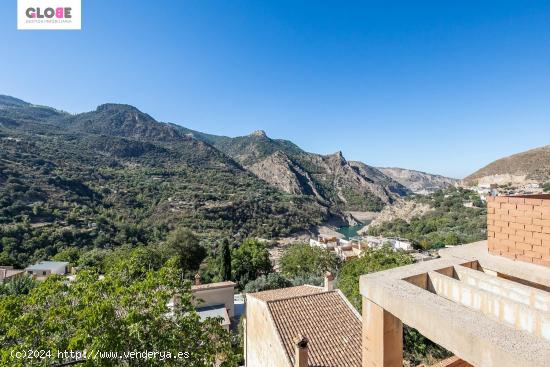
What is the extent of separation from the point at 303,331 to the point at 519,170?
319ft

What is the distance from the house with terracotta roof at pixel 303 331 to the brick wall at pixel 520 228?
576cm

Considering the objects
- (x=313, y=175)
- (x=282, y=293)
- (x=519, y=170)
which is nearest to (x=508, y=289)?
(x=282, y=293)

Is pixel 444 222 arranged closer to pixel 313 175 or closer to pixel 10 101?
pixel 313 175

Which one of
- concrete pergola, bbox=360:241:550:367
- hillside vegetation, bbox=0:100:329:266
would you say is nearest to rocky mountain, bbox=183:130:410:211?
hillside vegetation, bbox=0:100:329:266

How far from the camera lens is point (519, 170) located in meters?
80.9

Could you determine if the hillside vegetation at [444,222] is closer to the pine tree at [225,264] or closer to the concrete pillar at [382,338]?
the pine tree at [225,264]

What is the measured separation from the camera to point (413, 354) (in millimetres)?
13148

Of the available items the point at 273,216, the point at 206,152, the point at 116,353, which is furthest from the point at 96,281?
the point at 206,152

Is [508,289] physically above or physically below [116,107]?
below

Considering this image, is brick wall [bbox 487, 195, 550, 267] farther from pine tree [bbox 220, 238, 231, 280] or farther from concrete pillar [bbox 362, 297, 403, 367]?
pine tree [bbox 220, 238, 231, 280]

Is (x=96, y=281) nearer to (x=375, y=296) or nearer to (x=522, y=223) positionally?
(x=375, y=296)

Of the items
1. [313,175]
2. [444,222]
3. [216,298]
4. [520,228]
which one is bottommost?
[444,222]

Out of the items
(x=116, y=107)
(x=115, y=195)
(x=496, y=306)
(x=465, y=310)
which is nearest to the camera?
(x=465, y=310)

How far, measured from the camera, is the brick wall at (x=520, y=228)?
309cm
